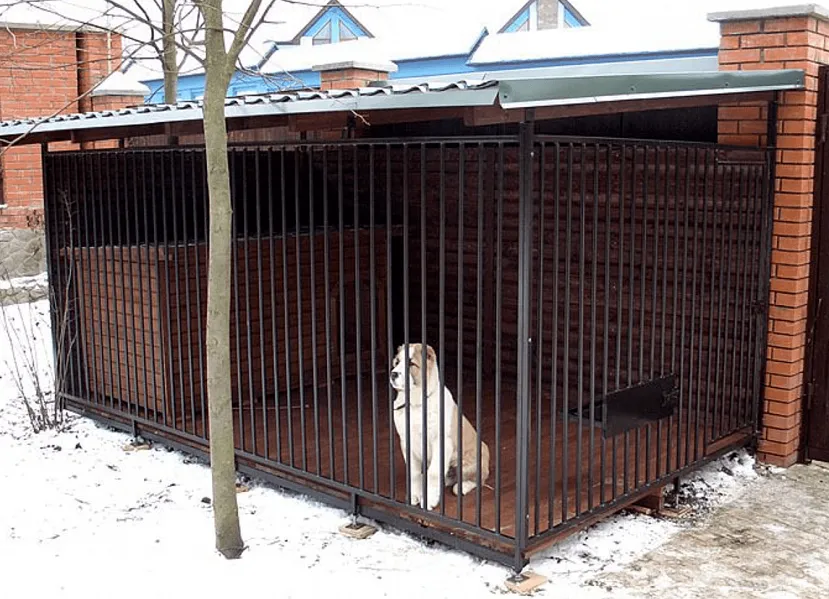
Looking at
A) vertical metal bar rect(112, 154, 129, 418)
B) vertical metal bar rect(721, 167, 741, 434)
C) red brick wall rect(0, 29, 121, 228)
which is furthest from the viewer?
red brick wall rect(0, 29, 121, 228)

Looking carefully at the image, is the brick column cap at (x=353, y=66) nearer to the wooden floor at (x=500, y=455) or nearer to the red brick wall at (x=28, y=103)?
the red brick wall at (x=28, y=103)

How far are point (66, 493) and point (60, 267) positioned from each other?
2.38 meters

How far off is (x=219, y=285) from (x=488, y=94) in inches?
68.0

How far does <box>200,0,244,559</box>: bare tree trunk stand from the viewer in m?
4.50

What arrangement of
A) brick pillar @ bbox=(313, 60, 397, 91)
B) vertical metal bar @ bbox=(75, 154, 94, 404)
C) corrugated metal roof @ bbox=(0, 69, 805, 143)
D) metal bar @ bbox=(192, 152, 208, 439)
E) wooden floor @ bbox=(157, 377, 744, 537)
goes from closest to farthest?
corrugated metal roof @ bbox=(0, 69, 805, 143)
wooden floor @ bbox=(157, 377, 744, 537)
metal bar @ bbox=(192, 152, 208, 439)
vertical metal bar @ bbox=(75, 154, 94, 404)
brick pillar @ bbox=(313, 60, 397, 91)

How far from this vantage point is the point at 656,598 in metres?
4.32

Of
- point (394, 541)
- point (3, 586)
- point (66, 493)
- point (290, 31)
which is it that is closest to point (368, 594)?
point (394, 541)

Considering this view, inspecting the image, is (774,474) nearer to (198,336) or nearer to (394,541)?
(394,541)

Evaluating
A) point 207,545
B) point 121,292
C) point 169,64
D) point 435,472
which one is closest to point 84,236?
point 121,292

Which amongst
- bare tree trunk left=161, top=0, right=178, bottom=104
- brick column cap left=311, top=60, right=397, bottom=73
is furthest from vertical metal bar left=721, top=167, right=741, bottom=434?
brick column cap left=311, top=60, right=397, bottom=73

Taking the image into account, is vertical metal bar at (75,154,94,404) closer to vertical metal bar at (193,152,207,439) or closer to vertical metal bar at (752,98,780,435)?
vertical metal bar at (193,152,207,439)

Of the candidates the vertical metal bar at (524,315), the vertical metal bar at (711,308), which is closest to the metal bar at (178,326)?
the vertical metal bar at (524,315)

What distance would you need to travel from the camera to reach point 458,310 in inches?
199

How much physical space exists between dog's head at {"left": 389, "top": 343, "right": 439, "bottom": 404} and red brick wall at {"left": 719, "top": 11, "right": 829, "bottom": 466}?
2.55 m
